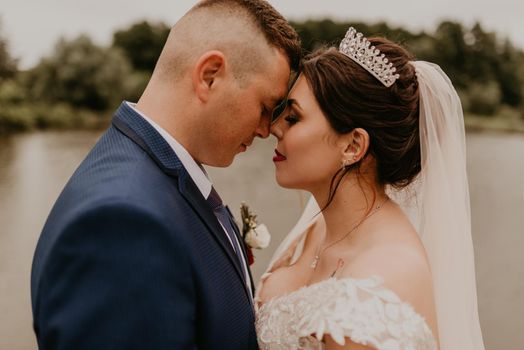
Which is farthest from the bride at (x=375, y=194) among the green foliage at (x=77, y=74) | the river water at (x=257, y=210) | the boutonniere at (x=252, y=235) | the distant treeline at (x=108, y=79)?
the green foliage at (x=77, y=74)

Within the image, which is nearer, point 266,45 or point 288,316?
point 266,45

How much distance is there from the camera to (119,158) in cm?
173

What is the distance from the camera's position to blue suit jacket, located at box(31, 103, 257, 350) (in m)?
1.48

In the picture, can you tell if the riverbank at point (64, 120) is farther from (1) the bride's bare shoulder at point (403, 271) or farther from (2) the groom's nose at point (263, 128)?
(1) the bride's bare shoulder at point (403, 271)

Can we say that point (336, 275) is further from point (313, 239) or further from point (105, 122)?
A: point (105, 122)

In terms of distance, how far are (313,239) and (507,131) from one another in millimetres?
36695

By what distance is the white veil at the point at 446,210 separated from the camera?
262 centimetres

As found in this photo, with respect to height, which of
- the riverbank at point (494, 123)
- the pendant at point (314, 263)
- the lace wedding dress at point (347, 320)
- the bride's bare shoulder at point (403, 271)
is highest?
the bride's bare shoulder at point (403, 271)

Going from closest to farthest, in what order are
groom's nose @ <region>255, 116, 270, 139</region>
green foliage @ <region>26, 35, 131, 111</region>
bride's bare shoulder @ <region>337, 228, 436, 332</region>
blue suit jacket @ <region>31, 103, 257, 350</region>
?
blue suit jacket @ <region>31, 103, 257, 350</region>, bride's bare shoulder @ <region>337, 228, 436, 332</region>, groom's nose @ <region>255, 116, 270, 139</region>, green foliage @ <region>26, 35, 131, 111</region>

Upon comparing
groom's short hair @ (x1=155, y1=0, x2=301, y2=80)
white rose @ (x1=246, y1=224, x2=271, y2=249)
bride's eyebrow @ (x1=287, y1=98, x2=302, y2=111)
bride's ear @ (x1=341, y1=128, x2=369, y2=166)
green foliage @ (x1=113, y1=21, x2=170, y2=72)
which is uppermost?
groom's short hair @ (x1=155, y1=0, x2=301, y2=80)

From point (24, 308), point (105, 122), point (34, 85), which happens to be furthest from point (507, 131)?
point (24, 308)

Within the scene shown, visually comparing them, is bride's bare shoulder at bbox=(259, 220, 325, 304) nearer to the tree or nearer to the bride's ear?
the bride's ear

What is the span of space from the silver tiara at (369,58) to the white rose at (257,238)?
121 centimetres

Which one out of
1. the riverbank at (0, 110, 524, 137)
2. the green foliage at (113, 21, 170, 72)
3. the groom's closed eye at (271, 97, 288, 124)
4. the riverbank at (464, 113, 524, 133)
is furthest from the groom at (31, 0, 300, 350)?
the green foliage at (113, 21, 170, 72)
